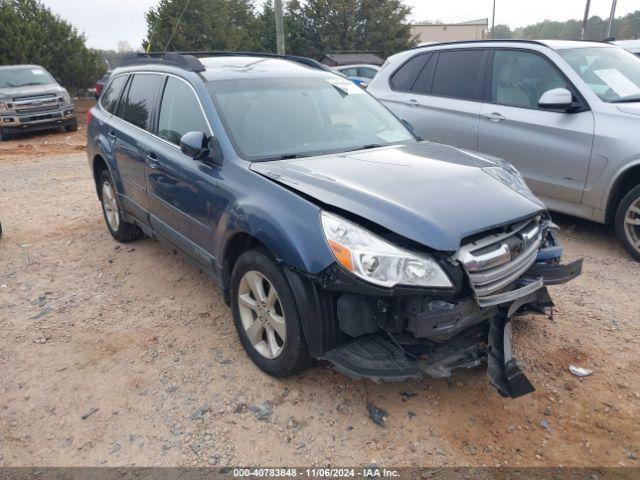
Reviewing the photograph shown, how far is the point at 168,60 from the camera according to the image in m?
4.48

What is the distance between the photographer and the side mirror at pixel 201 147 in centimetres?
342

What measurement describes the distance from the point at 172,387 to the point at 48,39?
22814mm

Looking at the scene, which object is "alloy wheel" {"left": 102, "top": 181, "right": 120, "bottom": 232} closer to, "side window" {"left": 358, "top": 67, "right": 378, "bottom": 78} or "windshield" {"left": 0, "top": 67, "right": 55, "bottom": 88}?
"windshield" {"left": 0, "top": 67, "right": 55, "bottom": 88}

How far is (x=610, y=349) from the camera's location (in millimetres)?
3477

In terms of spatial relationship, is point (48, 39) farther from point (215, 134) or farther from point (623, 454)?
point (623, 454)

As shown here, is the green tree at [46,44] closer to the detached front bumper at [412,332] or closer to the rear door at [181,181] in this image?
the rear door at [181,181]

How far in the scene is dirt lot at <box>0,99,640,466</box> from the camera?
271cm

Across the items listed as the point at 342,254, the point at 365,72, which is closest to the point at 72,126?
the point at 365,72

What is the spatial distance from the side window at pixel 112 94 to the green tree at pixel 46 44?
17870 mm

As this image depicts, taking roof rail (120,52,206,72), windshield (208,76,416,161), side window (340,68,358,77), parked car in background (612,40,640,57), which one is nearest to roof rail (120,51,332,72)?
roof rail (120,52,206,72)

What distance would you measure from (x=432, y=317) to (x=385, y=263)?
A: 0.33 m

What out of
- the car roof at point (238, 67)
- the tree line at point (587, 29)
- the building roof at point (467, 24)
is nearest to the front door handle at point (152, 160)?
the car roof at point (238, 67)

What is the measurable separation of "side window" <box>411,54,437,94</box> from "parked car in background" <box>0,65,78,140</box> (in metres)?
11.3

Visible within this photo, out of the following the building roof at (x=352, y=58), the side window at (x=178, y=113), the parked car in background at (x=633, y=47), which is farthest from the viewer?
the building roof at (x=352, y=58)
